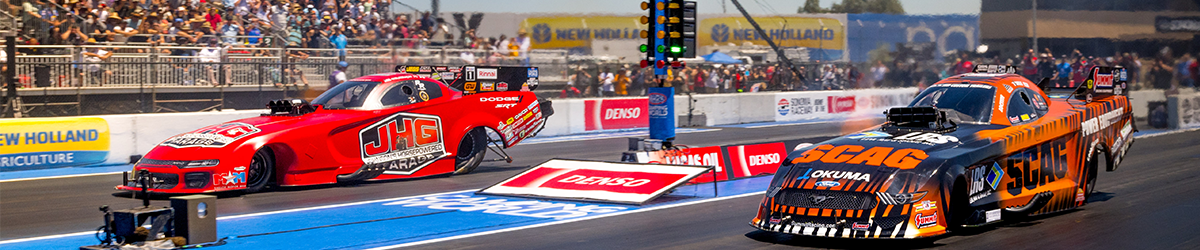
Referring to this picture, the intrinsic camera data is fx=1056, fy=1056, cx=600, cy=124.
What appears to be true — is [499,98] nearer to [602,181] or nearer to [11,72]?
[602,181]

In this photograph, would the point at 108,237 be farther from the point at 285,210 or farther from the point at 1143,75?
the point at 1143,75

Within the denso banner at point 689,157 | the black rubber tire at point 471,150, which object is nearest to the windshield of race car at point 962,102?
the denso banner at point 689,157

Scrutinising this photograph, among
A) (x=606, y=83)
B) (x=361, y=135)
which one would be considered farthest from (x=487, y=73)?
(x=606, y=83)

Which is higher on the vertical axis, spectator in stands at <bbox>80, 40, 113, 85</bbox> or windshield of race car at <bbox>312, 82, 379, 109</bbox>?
spectator in stands at <bbox>80, 40, 113, 85</bbox>

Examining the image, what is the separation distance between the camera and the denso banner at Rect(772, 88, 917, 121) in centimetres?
2927

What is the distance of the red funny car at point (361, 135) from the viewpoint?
36.4 feet

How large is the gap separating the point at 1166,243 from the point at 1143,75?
2711 centimetres

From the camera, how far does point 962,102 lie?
9.36 metres

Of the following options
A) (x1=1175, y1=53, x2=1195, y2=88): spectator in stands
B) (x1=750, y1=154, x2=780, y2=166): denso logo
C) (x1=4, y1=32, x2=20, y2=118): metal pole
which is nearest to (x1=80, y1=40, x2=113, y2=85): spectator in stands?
(x1=4, y1=32, x2=20, y2=118): metal pole

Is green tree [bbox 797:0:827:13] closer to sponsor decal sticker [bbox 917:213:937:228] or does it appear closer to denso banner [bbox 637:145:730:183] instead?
denso banner [bbox 637:145:730:183]

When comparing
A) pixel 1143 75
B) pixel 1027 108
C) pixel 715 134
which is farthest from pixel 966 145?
pixel 1143 75

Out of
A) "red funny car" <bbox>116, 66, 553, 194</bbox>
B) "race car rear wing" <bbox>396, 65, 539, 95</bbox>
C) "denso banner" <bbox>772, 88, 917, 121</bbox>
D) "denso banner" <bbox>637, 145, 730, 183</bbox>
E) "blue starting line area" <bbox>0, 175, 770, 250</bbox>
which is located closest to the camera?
"blue starting line area" <bbox>0, 175, 770, 250</bbox>

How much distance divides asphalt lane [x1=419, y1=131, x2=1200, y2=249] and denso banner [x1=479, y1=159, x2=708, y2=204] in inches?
19.4

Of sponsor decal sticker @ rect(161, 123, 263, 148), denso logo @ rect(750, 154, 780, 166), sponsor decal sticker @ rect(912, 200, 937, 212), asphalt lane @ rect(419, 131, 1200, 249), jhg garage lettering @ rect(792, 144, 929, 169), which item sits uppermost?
sponsor decal sticker @ rect(161, 123, 263, 148)
